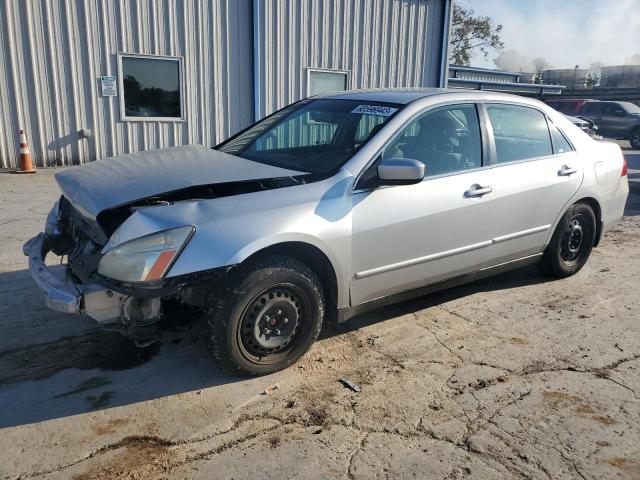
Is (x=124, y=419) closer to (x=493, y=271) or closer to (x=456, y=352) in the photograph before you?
(x=456, y=352)

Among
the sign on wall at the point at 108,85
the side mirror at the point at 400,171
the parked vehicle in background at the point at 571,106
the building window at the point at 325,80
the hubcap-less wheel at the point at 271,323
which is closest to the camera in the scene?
the hubcap-less wheel at the point at 271,323

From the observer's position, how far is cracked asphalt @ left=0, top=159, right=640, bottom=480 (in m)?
2.62

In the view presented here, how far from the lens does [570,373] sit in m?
3.53

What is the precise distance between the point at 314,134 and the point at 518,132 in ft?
5.81

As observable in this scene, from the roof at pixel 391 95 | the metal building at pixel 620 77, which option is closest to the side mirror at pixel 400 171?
the roof at pixel 391 95

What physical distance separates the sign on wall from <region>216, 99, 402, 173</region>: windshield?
6.65 meters

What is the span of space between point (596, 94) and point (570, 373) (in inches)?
1317

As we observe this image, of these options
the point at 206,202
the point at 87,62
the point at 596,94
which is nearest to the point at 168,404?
the point at 206,202

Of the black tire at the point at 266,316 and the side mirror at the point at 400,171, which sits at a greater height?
the side mirror at the point at 400,171

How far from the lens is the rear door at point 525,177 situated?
14.2 ft

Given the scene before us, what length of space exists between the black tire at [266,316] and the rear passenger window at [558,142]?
2805 mm

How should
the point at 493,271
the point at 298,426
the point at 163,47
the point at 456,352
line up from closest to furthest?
the point at 298,426 < the point at 456,352 < the point at 493,271 < the point at 163,47

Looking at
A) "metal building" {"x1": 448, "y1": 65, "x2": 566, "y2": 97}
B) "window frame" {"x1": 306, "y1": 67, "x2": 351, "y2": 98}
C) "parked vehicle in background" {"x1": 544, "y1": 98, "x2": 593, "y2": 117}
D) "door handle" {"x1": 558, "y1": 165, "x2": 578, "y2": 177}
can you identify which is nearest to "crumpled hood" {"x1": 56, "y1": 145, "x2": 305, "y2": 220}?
"door handle" {"x1": 558, "y1": 165, "x2": 578, "y2": 177}

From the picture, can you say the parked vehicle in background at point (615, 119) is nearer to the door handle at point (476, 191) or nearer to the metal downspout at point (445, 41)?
the metal downspout at point (445, 41)
